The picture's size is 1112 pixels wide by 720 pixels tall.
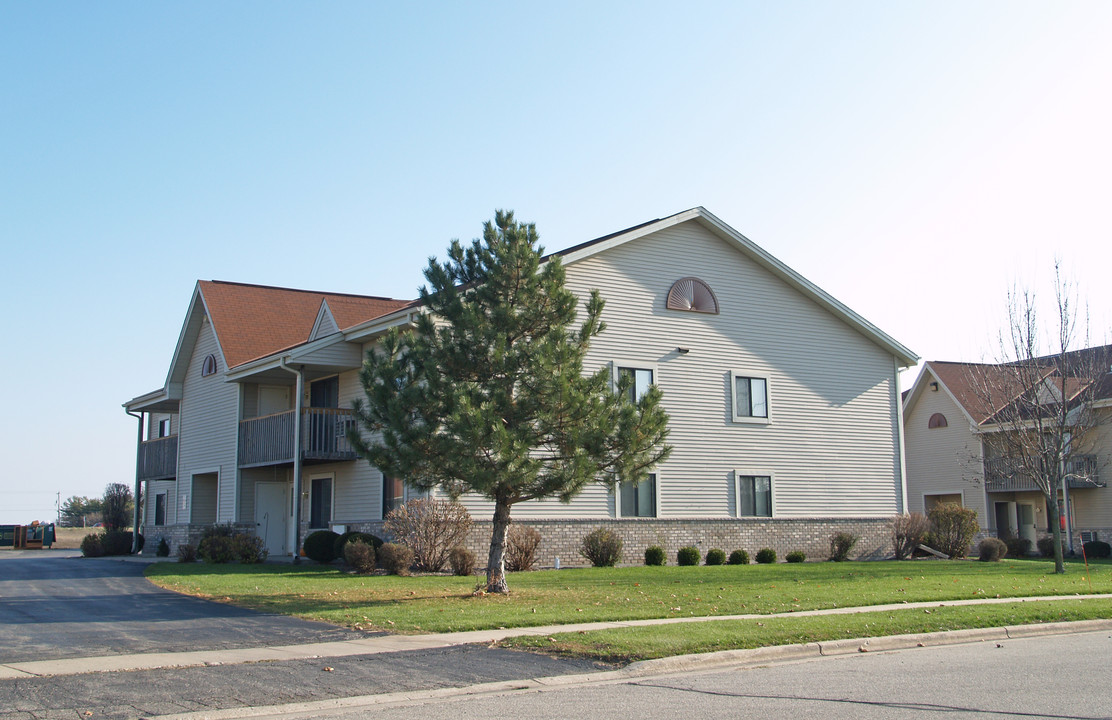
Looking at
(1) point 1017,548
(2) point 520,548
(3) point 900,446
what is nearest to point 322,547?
(2) point 520,548

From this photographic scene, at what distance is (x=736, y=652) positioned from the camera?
11.6 m

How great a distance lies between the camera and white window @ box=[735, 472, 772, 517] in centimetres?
2958

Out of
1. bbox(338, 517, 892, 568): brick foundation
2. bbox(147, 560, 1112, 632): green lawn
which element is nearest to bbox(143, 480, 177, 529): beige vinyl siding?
bbox(147, 560, 1112, 632): green lawn

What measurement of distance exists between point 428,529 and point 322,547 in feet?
14.0

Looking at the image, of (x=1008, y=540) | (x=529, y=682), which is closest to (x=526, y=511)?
(x=529, y=682)

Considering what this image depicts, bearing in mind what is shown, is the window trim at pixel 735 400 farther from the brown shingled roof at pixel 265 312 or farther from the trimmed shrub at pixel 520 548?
the brown shingled roof at pixel 265 312

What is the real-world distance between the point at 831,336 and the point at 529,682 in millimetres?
24178

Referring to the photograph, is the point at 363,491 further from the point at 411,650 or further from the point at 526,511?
the point at 411,650

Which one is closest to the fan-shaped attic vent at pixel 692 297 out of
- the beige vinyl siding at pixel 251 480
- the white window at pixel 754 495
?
the white window at pixel 754 495

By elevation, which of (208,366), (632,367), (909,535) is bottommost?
(909,535)

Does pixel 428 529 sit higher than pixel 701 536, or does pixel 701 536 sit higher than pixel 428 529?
pixel 428 529

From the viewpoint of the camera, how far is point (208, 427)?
33562 millimetres

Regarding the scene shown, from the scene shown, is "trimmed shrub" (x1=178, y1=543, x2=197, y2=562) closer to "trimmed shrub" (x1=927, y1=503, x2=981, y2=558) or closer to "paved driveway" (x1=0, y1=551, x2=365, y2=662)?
"paved driveway" (x1=0, y1=551, x2=365, y2=662)

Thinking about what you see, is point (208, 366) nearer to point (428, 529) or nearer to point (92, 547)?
point (92, 547)
